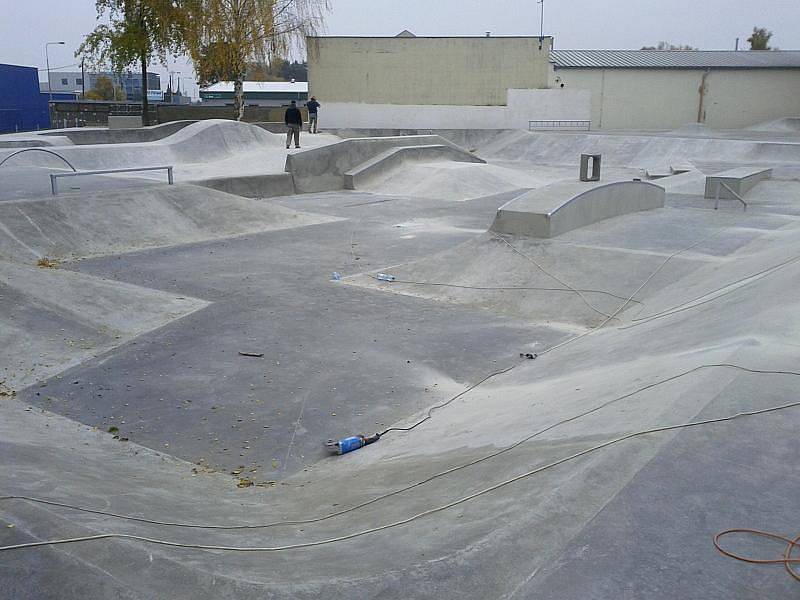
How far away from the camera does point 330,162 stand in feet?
74.4

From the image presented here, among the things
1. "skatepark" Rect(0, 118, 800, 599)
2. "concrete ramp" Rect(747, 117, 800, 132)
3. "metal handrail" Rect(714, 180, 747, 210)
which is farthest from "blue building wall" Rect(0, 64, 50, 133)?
"concrete ramp" Rect(747, 117, 800, 132)

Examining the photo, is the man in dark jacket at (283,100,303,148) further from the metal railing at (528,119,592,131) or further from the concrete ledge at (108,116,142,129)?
the metal railing at (528,119,592,131)

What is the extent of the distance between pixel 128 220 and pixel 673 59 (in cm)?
3624

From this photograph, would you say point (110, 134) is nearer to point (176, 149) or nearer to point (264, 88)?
point (176, 149)

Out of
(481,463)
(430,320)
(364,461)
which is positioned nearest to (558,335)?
(430,320)

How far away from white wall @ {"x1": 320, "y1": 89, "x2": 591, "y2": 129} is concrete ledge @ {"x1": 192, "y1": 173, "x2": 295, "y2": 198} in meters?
19.8

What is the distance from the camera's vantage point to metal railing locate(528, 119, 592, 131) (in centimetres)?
3922

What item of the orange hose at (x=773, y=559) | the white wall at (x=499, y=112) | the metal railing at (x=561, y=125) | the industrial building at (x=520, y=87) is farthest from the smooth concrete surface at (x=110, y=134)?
the orange hose at (x=773, y=559)

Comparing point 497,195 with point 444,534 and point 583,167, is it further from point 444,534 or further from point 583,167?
point 444,534

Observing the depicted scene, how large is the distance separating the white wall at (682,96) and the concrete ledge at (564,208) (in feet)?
91.7

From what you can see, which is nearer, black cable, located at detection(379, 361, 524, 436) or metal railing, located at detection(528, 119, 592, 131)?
black cable, located at detection(379, 361, 524, 436)

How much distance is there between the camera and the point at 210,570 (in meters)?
3.17

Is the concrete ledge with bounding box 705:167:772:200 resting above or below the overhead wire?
above

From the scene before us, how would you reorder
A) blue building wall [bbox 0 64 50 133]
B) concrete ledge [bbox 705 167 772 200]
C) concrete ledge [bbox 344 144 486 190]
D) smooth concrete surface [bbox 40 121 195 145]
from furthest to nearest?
blue building wall [bbox 0 64 50 133], smooth concrete surface [bbox 40 121 195 145], concrete ledge [bbox 344 144 486 190], concrete ledge [bbox 705 167 772 200]
